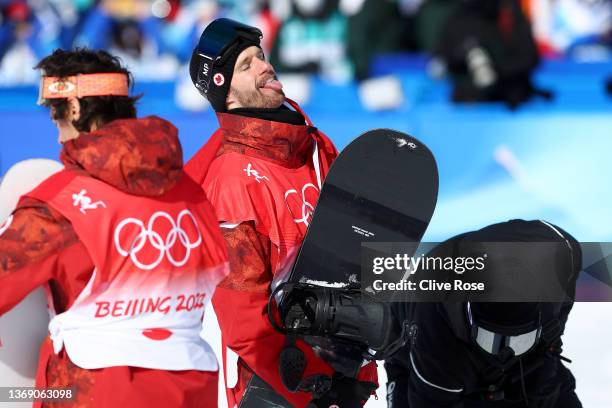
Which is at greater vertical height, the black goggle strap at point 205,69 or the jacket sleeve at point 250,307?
the black goggle strap at point 205,69

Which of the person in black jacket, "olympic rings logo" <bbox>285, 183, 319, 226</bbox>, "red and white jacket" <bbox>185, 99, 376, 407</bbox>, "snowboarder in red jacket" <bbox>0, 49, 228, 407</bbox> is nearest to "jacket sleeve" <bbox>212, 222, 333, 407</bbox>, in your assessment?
"red and white jacket" <bbox>185, 99, 376, 407</bbox>

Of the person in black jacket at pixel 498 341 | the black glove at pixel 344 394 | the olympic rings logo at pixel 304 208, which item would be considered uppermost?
the olympic rings logo at pixel 304 208

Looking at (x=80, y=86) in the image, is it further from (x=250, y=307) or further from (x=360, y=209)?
(x=360, y=209)

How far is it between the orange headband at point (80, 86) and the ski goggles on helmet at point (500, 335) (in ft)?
4.59

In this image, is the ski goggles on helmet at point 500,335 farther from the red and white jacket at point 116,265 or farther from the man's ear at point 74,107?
the man's ear at point 74,107

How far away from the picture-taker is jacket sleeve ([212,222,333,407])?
3361mm

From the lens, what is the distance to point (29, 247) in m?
2.62

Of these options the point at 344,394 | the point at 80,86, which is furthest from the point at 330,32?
the point at 80,86

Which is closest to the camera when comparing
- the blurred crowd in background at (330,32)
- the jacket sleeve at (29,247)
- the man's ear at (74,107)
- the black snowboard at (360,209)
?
the jacket sleeve at (29,247)

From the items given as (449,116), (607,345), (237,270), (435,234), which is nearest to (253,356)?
(237,270)

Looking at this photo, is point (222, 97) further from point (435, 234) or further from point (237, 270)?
point (435, 234)

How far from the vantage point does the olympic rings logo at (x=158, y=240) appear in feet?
9.02

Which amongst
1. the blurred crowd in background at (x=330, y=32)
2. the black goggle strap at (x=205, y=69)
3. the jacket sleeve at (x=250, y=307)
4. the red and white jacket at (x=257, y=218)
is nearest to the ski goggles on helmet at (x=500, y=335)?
the red and white jacket at (x=257, y=218)

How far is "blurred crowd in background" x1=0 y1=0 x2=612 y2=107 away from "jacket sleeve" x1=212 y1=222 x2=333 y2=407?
518 cm
